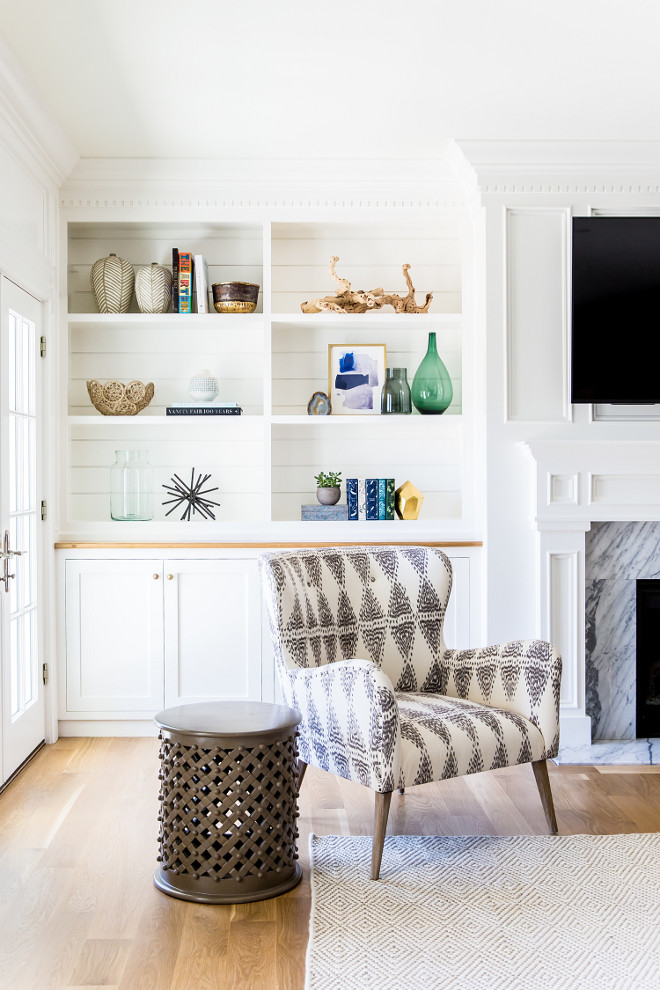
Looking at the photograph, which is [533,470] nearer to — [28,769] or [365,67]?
[365,67]

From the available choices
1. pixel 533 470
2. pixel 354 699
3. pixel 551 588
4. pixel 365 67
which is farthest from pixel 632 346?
pixel 354 699

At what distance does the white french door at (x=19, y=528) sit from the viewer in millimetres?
3258

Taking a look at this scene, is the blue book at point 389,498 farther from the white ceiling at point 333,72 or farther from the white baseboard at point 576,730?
the white ceiling at point 333,72

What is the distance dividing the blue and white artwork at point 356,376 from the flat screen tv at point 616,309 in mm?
919

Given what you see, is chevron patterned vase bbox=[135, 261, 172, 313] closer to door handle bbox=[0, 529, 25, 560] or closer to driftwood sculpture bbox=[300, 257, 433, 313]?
driftwood sculpture bbox=[300, 257, 433, 313]

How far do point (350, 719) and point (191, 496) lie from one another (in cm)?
193

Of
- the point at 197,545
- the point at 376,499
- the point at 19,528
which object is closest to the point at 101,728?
the point at 197,545

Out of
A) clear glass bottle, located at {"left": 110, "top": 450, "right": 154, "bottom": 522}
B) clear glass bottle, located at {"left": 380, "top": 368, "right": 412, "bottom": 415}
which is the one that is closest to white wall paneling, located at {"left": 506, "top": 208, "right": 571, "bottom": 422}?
clear glass bottle, located at {"left": 380, "top": 368, "right": 412, "bottom": 415}

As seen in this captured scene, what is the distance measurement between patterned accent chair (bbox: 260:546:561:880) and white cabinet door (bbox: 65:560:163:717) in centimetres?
125

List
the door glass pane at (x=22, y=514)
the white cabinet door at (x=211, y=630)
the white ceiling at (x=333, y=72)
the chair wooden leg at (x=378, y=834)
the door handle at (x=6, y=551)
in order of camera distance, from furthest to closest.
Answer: the white cabinet door at (x=211, y=630)
the door glass pane at (x=22, y=514)
the door handle at (x=6, y=551)
the white ceiling at (x=333, y=72)
the chair wooden leg at (x=378, y=834)

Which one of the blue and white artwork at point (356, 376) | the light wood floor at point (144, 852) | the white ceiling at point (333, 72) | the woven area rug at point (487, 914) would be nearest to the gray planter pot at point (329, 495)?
the blue and white artwork at point (356, 376)

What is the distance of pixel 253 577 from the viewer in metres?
3.93

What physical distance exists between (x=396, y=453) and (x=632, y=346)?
117 cm

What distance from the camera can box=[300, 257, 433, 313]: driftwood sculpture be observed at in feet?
13.2
